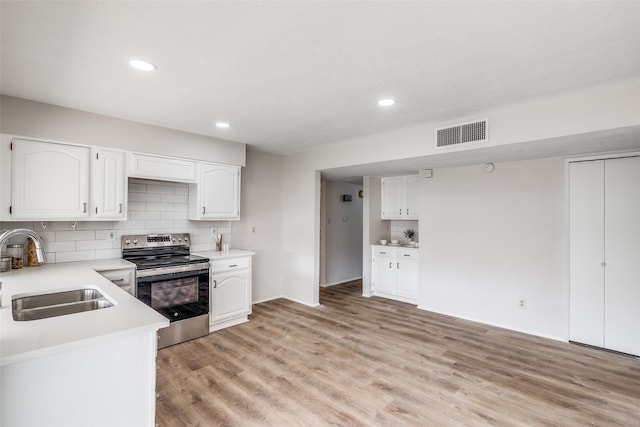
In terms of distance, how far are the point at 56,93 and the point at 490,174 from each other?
4.58 metres

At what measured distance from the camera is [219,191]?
4.00 meters

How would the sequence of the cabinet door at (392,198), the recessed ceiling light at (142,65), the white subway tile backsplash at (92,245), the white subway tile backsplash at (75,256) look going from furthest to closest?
1. the cabinet door at (392,198)
2. the white subway tile backsplash at (92,245)
3. the white subway tile backsplash at (75,256)
4. the recessed ceiling light at (142,65)

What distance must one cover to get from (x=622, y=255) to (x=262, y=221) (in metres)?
4.35

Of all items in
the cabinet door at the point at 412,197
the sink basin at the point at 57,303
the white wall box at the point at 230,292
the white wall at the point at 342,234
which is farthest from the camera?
the white wall at the point at 342,234

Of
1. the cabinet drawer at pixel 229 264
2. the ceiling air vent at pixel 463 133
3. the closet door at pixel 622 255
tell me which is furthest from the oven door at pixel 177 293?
the closet door at pixel 622 255

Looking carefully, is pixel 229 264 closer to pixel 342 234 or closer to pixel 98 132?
pixel 98 132

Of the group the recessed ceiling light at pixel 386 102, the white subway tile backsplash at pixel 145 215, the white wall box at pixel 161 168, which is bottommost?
the white subway tile backsplash at pixel 145 215

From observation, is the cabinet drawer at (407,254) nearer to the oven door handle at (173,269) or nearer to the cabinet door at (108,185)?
the oven door handle at (173,269)

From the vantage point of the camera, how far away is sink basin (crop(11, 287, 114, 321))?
6.09 ft

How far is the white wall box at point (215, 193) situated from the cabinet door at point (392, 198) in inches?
102

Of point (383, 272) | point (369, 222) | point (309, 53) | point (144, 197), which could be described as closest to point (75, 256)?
point (144, 197)

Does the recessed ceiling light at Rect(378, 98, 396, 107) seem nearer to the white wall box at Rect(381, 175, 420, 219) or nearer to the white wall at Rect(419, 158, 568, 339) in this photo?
the white wall at Rect(419, 158, 568, 339)

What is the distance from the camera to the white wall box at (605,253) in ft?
10.3

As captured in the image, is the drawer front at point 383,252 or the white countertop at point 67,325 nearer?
the white countertop at point 67,325
